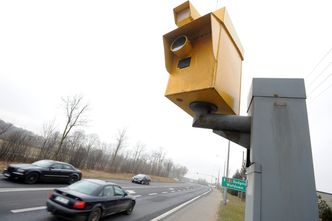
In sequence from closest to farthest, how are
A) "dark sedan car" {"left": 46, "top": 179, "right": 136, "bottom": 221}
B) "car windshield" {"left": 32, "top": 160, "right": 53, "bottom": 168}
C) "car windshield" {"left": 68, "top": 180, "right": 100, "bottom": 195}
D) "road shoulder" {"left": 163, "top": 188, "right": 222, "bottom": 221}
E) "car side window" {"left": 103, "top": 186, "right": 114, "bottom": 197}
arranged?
"dark sedan car" {"left": 46, "top": 179, "right": 136, "bottom": 221} → "car windshield" {"left": 68, "top": 180, "right": 100, "bottom": 195} → "car side window" {"left": 103, "top": 186, "right": 114, "bottom": 197} → "road shoulder" {"left": 163, "top": 188, "right": 222, "bottom": 221} → "car windshield" {"left": 32, "top": 160, "right": 53, "bottom": 168}

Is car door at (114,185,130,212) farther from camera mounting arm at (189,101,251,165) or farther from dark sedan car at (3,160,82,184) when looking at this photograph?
camera mounting arm at (189,101,251,165)

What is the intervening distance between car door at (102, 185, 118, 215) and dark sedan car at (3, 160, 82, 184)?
19.5ft

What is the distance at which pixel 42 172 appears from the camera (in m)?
12.5

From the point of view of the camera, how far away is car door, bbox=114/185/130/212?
9388 mm

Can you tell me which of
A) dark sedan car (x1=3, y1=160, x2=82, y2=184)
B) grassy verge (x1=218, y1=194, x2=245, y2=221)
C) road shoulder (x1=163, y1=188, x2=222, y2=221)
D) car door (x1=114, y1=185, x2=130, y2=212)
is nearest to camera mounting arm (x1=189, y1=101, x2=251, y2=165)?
car door (x1=114, y1=185, x2=130, y2=212)

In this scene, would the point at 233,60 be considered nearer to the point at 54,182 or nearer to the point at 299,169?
the point at 299,169

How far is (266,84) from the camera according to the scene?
1894 millimetres

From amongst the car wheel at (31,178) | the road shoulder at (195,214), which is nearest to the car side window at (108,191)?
the road shoulder at (195,214)

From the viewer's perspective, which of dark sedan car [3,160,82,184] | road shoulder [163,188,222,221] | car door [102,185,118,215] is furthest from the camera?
dark sedan car [3,160,82,184]

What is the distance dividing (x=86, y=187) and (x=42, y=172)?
623cm

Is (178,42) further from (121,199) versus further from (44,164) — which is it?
(44,164)

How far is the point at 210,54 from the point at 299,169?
1.26 metres

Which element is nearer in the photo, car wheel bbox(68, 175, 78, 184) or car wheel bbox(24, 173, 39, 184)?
car wheel bbox(24, 173, 39, 184)

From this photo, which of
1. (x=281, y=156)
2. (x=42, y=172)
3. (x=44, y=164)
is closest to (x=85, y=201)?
(x=42, y=172)
